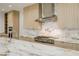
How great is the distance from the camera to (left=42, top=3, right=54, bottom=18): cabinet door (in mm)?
2195

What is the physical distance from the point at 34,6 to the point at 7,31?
54 cm

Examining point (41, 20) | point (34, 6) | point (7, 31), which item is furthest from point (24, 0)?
point (7, 31)

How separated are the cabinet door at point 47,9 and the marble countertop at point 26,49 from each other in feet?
1.50

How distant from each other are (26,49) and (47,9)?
660 mm

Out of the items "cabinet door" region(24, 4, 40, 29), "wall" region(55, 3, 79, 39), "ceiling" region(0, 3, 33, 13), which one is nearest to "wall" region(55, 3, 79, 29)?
"wall" region(55, 3, 79, 39)

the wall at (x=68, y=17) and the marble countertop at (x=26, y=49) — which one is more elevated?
the wall at (x=68, y=17)

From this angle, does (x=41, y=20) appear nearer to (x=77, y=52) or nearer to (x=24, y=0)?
(x=24, y=0)

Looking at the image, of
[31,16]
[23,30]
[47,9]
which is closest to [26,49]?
[23,30]

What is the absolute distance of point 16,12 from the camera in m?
2.24

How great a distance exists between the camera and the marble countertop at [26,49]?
214 cm

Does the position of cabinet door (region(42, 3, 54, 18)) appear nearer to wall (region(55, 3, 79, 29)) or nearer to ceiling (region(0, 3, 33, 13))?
wall (region(55, 3, 79, 29))

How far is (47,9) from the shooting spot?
2.22 meters

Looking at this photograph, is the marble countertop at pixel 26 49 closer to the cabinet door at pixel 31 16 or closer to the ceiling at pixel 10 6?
the cabinet door at pixel 31 16

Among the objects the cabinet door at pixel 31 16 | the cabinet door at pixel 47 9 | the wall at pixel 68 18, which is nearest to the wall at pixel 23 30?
the cabinet door at pixel 31 16
